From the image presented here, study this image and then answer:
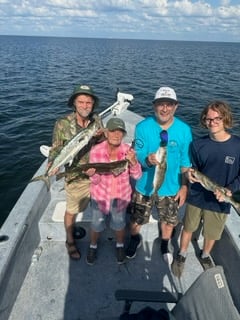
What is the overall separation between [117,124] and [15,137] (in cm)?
1128

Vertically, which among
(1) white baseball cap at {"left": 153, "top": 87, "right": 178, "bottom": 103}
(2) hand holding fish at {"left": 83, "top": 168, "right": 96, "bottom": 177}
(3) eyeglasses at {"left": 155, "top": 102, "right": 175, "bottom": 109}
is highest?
(1) white baseball cap at {"left": 153, "top": 87, "right": 178, "bottom": 103}

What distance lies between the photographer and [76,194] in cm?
469

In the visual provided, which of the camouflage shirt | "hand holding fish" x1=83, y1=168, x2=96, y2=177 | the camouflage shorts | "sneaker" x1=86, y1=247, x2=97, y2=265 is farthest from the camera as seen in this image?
"sneaker" x1=86, y1=247, x2=97, y2=265

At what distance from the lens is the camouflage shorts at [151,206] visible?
4590 mm

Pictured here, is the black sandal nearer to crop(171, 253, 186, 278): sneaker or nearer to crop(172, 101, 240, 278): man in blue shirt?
crop(171, 253, 186, 278): sneaker

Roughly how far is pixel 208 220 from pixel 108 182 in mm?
1583

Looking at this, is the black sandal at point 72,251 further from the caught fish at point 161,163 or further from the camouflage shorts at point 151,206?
the caught fish at point 161,163

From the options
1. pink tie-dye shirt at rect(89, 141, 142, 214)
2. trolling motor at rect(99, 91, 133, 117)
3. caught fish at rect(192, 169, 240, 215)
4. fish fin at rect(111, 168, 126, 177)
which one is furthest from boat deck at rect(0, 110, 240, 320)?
trolling motor at rect(99, 91, 133, 117)

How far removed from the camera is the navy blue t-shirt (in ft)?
12.8

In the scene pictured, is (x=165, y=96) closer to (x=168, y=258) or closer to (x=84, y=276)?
(x=168, y=258)

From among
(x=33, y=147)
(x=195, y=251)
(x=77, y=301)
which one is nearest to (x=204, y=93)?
(x=33, y=147)

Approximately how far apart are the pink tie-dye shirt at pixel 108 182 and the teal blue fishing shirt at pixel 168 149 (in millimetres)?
247

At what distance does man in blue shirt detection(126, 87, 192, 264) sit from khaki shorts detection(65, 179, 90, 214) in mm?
782

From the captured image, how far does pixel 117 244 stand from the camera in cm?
493
